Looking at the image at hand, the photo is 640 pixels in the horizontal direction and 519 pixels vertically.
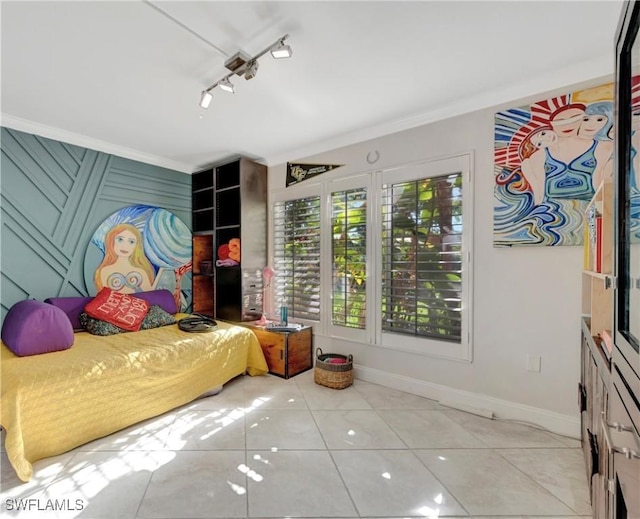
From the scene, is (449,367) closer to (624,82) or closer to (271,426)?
(271,426)

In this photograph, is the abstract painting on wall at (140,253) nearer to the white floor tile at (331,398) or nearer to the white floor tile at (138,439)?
the white floor tile at (138,439)

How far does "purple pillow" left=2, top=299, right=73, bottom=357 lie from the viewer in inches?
86.2

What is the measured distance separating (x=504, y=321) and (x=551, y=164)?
1.18 meters

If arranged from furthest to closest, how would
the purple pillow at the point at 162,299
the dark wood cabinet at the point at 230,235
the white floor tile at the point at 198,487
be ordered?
the dark wood cabinet at the point at 230,235
the purple pillow at the point at 162,299
the white floor tile at the point at 198,487

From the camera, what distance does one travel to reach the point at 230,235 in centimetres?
399

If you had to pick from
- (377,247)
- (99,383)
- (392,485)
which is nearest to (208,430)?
(99,383)

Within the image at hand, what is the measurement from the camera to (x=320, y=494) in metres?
1.58

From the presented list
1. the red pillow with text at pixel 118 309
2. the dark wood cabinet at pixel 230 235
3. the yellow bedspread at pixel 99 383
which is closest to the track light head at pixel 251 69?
the dark wood cabinet at pixel 230 235

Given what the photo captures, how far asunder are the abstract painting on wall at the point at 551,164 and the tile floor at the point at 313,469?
4.69ft

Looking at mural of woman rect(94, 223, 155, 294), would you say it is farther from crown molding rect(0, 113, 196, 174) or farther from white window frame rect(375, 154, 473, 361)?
white window frame rect(375, 154, 473, 361)

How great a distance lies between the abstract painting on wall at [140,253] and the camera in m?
3.29

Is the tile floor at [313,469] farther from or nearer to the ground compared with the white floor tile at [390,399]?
farther from the ground

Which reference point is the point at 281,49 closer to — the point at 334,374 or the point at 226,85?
the point at 226,85

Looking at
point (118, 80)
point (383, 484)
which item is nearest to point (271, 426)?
point (383, 484)
